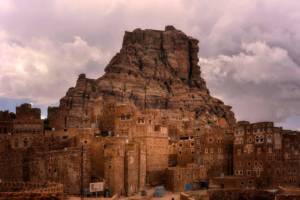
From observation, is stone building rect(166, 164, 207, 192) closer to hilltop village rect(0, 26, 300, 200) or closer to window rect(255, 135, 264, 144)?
hilltop village rect(0, 26, 300, 200)

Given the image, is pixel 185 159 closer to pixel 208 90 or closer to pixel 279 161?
pixel 279 161

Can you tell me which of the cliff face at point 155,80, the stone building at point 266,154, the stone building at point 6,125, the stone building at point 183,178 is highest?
the cliff face at point 155,80

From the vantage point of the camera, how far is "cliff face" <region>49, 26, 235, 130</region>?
436ft

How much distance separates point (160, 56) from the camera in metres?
160

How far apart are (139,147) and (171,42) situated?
92.3 meters

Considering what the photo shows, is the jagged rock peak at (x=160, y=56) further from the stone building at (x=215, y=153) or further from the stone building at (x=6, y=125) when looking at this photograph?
the stone building at (x=6, y=125)

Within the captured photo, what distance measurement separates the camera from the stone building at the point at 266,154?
79.2m

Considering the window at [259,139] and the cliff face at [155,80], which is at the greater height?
the cliff face at [155,80]

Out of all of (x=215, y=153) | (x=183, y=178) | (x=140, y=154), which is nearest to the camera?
(x=140, y=154)

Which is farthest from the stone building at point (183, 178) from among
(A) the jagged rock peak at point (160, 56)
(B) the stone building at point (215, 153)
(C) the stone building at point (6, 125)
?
(A) the jagged rock peak at point (160, 56)

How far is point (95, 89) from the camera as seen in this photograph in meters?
133

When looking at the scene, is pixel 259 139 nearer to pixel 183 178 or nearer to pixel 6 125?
pixel 183 178

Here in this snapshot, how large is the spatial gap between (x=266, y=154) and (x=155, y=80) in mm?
72604

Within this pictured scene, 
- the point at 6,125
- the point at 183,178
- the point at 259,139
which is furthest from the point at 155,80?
the point at 6,125
